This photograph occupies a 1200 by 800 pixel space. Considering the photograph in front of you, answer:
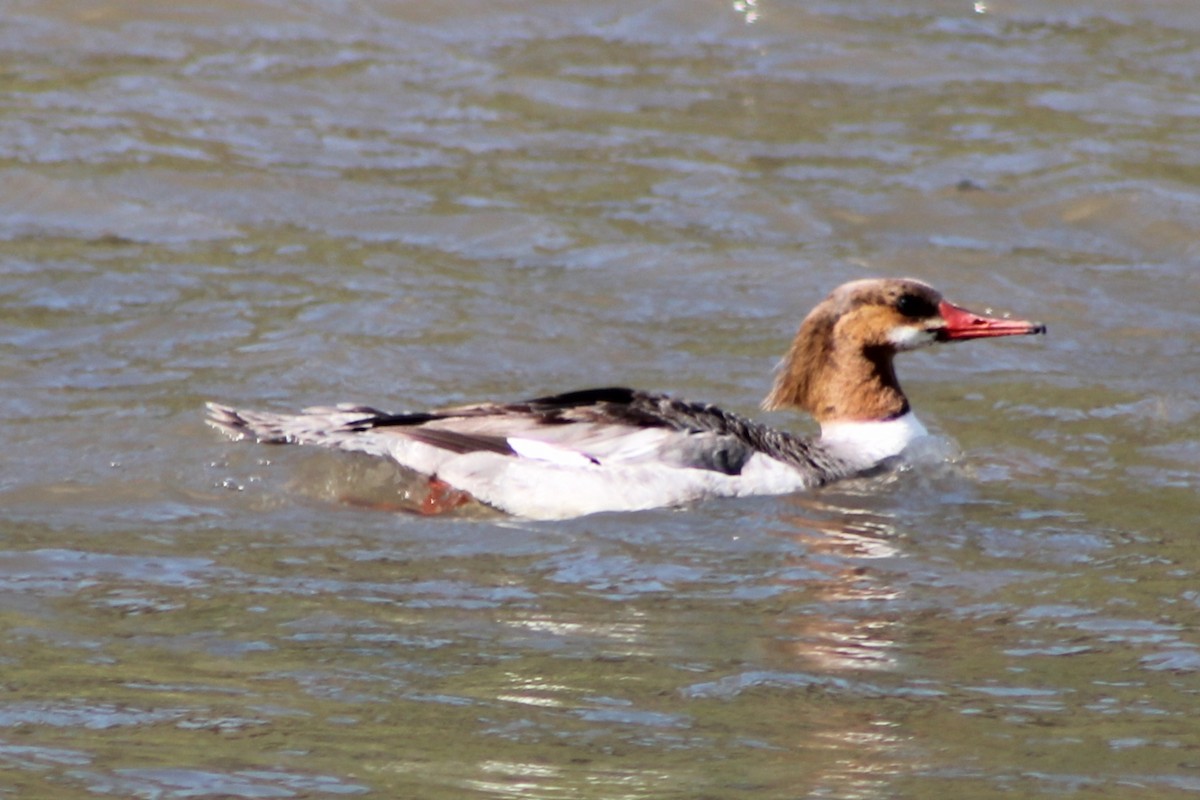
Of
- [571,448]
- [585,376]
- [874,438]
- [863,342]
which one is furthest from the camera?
[585,376]

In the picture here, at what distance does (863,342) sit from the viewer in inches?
356

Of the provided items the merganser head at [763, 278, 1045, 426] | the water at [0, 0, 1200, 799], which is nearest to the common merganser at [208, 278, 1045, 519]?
the water at [0, 0, 1200, 799]

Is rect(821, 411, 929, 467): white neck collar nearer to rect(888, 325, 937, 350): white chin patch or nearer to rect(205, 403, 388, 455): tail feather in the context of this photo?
rect(888, 325, 937, 350): white chin patch

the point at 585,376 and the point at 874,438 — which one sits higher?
the point at 585,376

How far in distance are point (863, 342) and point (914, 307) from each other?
278mm

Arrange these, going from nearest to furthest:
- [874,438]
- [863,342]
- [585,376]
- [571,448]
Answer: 1. [571,448]
2. [874,438]
3. [863,342]
4. [585,376]

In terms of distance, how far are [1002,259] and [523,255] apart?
269cm

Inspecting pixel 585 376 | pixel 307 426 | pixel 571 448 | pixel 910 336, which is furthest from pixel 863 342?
pixel 307 426

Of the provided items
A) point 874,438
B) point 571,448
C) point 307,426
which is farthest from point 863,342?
point 307,426

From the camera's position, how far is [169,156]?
41.1 ft

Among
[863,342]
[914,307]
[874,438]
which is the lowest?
[874,438]

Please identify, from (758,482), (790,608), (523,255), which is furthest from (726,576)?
(523,255)

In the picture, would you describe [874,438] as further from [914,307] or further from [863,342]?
[914,307]

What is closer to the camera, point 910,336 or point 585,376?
point 910,336
